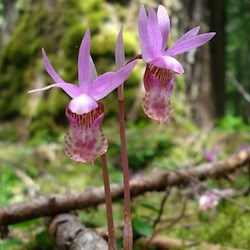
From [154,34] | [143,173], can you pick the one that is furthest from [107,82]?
[143,173]

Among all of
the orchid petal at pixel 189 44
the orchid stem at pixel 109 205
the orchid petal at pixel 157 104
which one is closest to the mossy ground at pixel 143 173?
the orchid stem at pixel 109 205

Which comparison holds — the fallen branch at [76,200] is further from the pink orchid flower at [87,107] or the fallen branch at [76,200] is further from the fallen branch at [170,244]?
the pink orchid flower at [87,107]

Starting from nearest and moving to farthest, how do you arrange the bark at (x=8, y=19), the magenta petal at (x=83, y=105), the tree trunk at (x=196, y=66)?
the magenta petal at (x=83, y=105) → the tree trunk at (x=196, y=66) → the bark at (x=8, y=19)

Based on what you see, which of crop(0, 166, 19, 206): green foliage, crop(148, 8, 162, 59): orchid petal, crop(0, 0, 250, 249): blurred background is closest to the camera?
crop(148, 8, 162, 59): orchid petal

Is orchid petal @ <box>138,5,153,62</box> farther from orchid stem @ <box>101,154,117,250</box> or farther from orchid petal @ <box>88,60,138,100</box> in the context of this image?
orchid stem @ <box>101,154,117,250</box>

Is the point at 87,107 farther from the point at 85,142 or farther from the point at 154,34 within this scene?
the point at 154,34

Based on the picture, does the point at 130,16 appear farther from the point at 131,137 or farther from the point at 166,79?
the point at 166,79

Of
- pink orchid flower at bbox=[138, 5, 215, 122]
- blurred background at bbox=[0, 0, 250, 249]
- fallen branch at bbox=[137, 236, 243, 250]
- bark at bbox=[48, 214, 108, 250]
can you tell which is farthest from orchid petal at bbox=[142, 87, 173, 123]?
blurred background at bbox=[0, 0, 250, 249]
